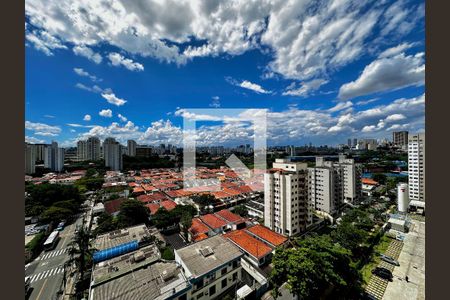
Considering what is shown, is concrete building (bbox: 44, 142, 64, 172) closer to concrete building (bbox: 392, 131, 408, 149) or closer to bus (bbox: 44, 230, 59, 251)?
bus (bbox: 44, 230, 59, 251)

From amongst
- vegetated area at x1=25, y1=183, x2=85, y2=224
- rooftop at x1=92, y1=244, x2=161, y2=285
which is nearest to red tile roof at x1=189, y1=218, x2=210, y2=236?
rooftop at x1=92, y1=244, x2=161, y2=285

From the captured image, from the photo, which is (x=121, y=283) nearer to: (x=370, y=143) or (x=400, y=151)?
(x=400, y=151)

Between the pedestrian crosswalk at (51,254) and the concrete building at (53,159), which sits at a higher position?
the concrete building at (53,159)

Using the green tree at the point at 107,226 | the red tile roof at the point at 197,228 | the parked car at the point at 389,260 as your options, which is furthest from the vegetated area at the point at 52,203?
the parked car at the point at 389,260

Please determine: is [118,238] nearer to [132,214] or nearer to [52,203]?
[132,214]

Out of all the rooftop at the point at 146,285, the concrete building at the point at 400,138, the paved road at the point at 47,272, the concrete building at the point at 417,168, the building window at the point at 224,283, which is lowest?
the paved road at the point at 47,272

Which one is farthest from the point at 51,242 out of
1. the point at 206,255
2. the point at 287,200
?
the point at 287,200

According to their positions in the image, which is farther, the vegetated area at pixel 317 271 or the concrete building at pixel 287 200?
the concrete building at pixel 287 200

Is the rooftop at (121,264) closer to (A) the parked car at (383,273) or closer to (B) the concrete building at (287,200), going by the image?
(B) the concrete building at (287,200)
